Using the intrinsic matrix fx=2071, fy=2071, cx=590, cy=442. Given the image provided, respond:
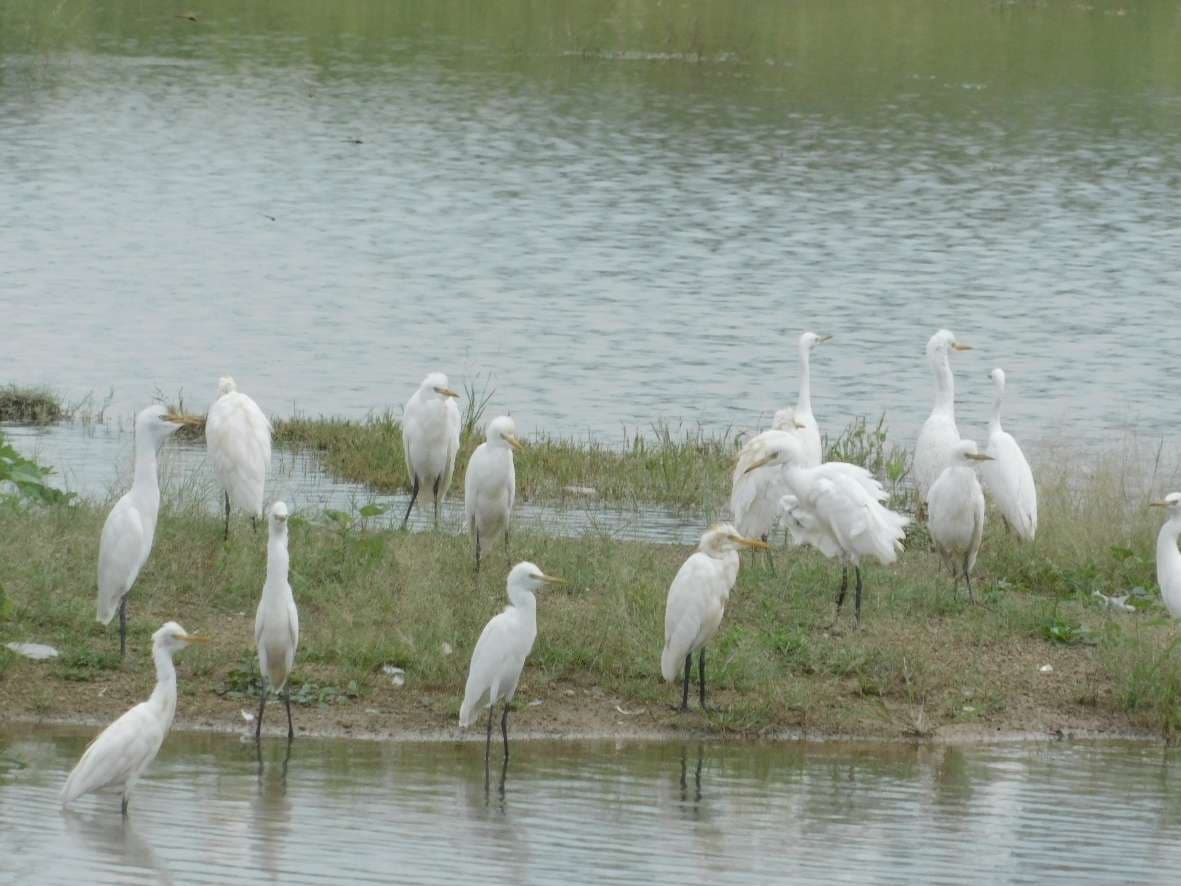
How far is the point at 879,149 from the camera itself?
35.3 meters

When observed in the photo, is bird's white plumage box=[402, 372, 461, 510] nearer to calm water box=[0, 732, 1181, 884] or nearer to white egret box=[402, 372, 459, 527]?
white egret box=[402, 372, 459, 527]

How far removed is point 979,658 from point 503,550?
291 centimetres

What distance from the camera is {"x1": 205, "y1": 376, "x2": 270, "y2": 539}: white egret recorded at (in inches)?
473

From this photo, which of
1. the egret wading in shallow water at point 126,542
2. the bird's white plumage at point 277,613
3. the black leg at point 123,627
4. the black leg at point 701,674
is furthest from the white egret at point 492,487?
the bird's white plumage at point 277,613

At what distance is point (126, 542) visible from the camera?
9.94 m

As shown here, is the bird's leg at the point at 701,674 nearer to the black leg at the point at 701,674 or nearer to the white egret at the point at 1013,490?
the black leg at the point at 701,674

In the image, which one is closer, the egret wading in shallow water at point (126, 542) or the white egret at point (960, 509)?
the egret wading in shallow water at point (126, 542)

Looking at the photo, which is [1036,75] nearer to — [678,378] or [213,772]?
[678,378]

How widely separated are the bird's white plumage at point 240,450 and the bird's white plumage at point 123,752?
355cm

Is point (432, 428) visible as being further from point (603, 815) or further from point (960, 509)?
point (603, 815)

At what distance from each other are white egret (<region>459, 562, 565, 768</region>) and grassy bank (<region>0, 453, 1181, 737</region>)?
1.95ft

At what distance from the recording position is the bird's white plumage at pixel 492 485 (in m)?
12.0

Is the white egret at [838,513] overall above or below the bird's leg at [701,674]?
above

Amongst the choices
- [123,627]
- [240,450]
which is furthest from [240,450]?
[123,627]
